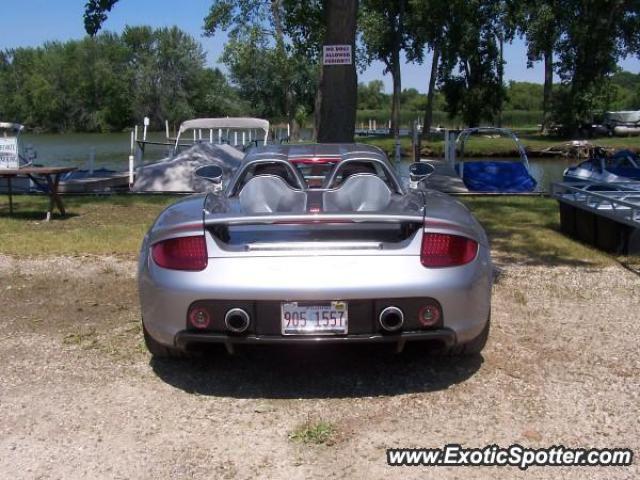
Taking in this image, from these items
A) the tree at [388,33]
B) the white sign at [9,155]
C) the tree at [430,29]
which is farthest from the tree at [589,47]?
the white sign at [9,155]

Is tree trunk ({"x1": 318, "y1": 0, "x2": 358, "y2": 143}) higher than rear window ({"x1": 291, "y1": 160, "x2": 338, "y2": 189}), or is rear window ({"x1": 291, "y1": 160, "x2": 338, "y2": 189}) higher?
→ tree trunk ({"x1": 318, "y1": 0, "x2": 358, "y2": 143})

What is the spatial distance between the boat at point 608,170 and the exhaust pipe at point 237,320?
12.5m

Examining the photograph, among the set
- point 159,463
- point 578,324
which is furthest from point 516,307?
point 159,463

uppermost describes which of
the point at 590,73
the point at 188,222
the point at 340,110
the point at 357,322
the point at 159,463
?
the point at 590,73

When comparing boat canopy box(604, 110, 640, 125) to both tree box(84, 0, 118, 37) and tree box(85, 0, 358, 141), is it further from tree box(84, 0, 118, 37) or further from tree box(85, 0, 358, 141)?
tree box(84, 0, 118, 37)

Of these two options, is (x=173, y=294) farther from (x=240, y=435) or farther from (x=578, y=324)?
(x=578, y=324)

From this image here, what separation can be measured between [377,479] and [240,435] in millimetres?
742

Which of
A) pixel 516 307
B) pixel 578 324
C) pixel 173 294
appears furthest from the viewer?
pixel 516 307

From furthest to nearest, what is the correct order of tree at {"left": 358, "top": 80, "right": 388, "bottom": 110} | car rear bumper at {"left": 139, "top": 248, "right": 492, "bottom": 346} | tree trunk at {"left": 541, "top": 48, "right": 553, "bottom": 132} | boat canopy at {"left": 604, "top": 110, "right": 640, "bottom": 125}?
1. tree at {"left": 358, "top": 80, "right": 388, "bottom": 110}
2. tree trunk at {"left": 541, "top": 48, "right": 553, "bottom": 132}
3. boat canopy at {"left": 604, "top": 110, "right": 640, "bottom": 125}
4. car rear bumper at {"left": 139, "top": 248, "right": 492, "bottom": 346}

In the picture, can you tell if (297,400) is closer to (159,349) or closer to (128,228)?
(159,349)

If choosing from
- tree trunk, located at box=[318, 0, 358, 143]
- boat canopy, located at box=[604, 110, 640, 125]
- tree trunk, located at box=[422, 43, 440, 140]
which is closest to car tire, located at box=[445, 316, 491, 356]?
tree trunk, located at box=[318, 0, 358, 143]

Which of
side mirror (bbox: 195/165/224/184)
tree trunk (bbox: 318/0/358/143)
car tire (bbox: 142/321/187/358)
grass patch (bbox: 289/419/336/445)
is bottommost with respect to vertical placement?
grass patch (bbox: 289/419/336/445)

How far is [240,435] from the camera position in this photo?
3381 mm

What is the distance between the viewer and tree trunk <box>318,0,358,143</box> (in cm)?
1031
